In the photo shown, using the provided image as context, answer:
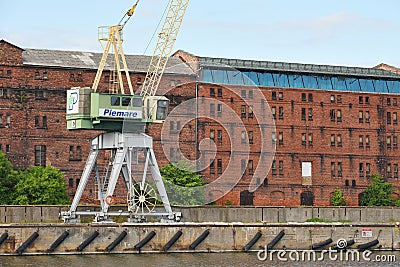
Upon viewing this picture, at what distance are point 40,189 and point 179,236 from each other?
20106 mm

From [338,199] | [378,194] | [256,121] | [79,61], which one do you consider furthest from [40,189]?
[378,194]

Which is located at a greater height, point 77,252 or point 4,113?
point 4,113

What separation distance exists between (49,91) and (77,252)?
27580 millimetres

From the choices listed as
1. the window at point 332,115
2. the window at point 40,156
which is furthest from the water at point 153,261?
the window at point 332,115

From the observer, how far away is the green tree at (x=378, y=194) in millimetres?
103812

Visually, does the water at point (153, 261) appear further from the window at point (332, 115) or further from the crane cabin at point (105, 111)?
the window at point (332, 115)

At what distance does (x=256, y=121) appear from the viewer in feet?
334

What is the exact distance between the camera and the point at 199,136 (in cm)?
9931

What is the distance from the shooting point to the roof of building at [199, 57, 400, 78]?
334ft

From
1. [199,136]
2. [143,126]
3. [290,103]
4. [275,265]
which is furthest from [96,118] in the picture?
[290,103]

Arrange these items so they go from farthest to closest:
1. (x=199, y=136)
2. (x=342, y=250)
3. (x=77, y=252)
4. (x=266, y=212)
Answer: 1. (x=199, y=136)
2. (x=266, y=212)
3. (x=342, y=250)
4. (x=77, y=252)

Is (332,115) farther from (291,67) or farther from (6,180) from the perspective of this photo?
(6,180)

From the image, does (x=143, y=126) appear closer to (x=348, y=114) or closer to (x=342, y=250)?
(x=342, y=250)

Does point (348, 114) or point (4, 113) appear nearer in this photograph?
point (4, 113)
